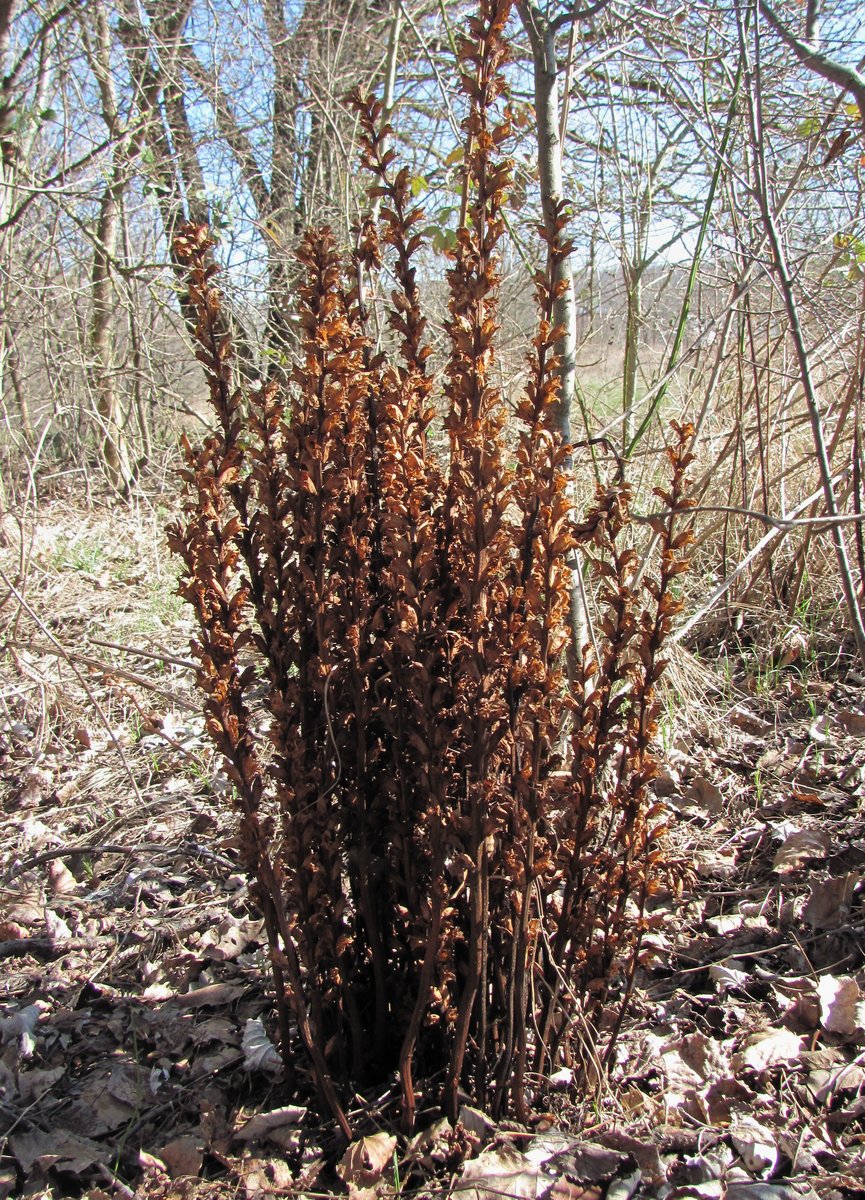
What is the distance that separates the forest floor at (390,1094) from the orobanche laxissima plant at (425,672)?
0.49 feet

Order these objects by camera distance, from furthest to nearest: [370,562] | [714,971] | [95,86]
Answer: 1. [95,86]
2. [714,971]
3. [370,562]

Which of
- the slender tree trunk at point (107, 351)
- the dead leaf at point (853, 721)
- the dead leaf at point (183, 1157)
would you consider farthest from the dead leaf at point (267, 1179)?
the slender tree trunk at point (107, 351)

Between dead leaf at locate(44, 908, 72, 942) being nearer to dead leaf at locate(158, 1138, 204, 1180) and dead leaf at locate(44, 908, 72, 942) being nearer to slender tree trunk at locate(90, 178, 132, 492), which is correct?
dead leaf at locate(158, 1138, 204, 1180)

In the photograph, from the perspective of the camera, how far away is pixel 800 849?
8.27ft

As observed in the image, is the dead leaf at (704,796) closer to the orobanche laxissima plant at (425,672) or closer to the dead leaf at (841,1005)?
the dead leaf at (841,1005)

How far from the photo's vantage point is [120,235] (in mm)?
7211

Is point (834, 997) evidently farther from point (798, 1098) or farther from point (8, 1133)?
point (8, 1133)

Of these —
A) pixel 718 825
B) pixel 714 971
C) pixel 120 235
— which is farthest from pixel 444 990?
pixel 120 235

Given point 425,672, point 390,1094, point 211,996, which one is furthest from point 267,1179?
point 425,672

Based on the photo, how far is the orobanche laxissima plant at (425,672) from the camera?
1.41 meters

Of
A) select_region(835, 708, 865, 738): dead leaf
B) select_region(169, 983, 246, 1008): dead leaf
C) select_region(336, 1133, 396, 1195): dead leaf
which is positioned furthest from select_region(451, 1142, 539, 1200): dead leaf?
select_region(835, 708, 865, 738): dead leaf

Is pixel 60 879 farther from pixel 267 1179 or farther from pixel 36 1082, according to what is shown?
pixel 267 1179

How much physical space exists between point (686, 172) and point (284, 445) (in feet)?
12.0

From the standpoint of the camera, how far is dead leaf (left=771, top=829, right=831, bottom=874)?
8.14 feet
